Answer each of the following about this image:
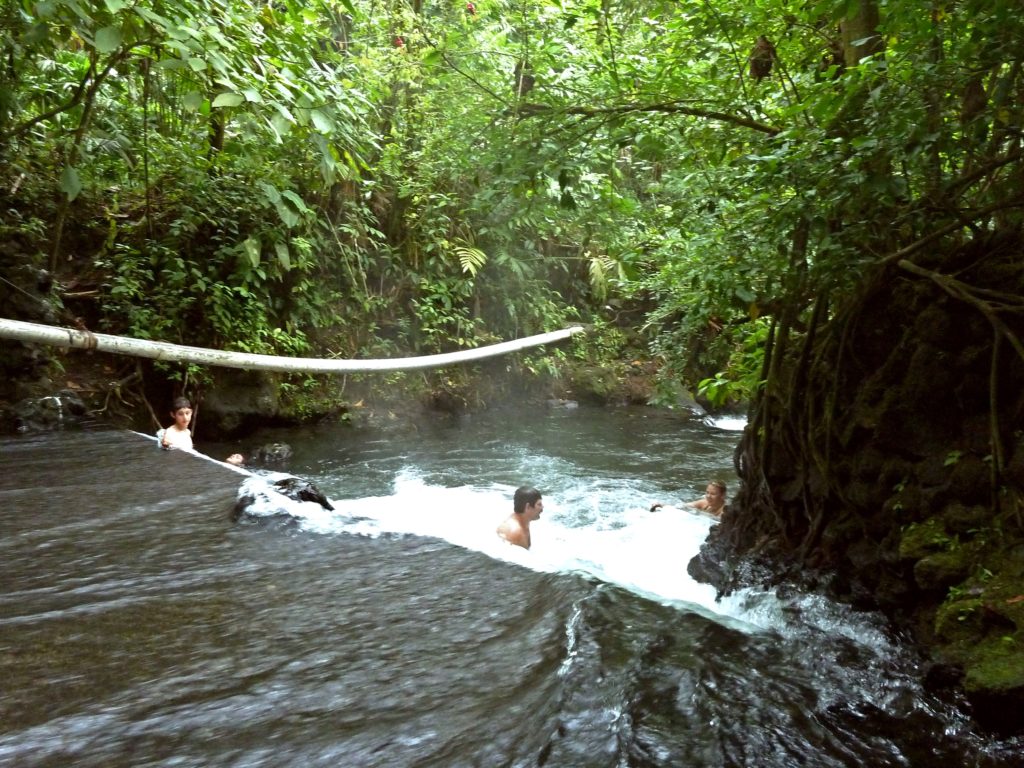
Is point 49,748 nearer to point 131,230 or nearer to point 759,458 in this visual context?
point 759,458

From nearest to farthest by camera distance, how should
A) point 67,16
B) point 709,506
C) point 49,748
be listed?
point 49,748
point 67,16
point 709,506

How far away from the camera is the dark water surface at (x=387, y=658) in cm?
203

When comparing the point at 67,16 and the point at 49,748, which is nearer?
the point at 49,748

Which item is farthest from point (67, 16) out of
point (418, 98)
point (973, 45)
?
point (418, 98)

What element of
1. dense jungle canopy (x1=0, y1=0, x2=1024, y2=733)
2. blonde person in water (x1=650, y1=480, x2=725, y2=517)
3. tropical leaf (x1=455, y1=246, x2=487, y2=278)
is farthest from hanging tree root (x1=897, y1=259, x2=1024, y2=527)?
tropical leaf (x1=455, y1=246, x2=487, y2=278)

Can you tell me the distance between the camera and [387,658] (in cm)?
250

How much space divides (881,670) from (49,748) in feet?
9.18

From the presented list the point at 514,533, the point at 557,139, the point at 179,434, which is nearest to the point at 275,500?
the point at 514,533

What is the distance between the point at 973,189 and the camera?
3717 millimetres

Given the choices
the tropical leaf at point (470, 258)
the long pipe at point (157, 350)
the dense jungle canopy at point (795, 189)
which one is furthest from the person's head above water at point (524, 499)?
the tropical leaf at point (470, 258)

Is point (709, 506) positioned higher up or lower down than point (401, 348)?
lower down

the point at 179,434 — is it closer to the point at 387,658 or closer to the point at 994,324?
the point at 387,658

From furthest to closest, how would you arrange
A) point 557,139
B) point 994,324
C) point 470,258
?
point 470,258, point 557,139, point 994,324

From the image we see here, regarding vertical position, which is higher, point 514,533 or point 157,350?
point 157,350
